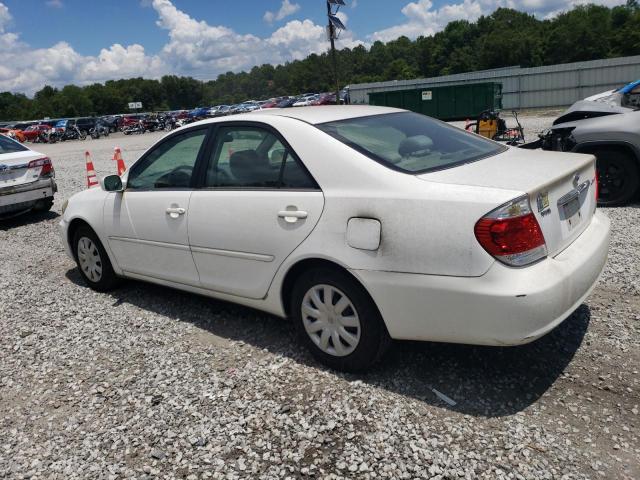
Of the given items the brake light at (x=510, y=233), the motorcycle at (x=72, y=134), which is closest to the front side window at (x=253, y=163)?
the brake light at (x=510, y=233)

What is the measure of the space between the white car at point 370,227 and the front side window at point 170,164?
0.02 metres

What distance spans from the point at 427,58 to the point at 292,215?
381 feet

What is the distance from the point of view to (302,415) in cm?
307

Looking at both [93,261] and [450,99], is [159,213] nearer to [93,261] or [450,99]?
[93,261]

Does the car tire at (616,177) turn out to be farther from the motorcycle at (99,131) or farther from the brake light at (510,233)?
the motorcycle at (99,131)

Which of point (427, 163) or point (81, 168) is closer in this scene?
point (427, 163)

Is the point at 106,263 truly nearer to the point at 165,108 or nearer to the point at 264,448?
the point at 264,448

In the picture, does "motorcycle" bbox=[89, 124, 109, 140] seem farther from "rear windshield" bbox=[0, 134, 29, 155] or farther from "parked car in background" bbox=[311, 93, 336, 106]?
"rear windshield" bbox=[0, 134, 29, 155]

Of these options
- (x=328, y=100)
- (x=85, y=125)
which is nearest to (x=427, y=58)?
(x=328, y=100)

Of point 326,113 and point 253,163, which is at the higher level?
point 326,113

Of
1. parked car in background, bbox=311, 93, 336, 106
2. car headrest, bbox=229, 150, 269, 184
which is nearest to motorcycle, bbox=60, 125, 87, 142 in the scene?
parked car in background, bbox=311, 93, 336, 106

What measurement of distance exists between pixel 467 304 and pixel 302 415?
3.68 ft

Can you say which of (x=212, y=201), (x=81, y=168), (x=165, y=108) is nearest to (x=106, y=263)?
(x=212, y=201)

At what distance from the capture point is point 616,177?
6.87 meters
